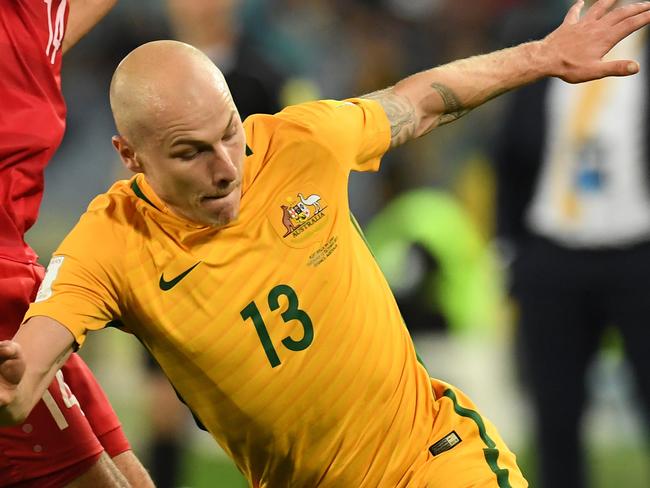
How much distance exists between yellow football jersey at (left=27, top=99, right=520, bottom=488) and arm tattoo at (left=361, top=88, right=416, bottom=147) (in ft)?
0.10

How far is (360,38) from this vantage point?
9.34 meters

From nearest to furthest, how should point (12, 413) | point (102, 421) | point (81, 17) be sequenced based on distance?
point (12, 413), point (102, 421), point (81, 17)

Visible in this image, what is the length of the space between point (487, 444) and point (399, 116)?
0.93 meters

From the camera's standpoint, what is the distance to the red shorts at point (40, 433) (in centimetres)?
392

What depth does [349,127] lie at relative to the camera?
3832 mm

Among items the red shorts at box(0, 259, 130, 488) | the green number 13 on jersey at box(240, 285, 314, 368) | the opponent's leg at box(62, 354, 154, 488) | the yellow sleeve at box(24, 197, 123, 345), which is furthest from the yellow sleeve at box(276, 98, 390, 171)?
the opponent's leg at box(62, 354, 154, 488)

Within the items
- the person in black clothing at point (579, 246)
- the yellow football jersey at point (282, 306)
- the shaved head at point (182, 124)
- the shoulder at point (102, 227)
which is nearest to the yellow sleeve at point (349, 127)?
the yellow football jersey at point (282, 306)

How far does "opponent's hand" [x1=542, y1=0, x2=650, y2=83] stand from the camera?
3.94 metres

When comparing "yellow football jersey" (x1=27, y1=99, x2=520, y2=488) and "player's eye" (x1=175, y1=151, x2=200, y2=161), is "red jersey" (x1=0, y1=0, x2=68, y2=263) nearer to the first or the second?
"yellow football jersey" (x1=27, y1=99, x2=520, y2=488)

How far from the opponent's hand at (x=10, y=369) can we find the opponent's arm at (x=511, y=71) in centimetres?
125

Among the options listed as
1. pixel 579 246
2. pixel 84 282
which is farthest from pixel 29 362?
pixel 579 246

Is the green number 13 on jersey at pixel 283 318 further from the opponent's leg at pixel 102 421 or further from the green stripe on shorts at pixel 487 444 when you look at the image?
the opponent's leg at pixel 102 421

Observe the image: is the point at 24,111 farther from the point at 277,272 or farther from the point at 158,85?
the point at 277,272

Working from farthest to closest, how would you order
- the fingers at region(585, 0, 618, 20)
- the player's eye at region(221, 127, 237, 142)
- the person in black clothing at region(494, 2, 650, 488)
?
the person in black clothing at region(494, 2, 650, 488)
the fingers at region(585, 0, 618, 20)
the player's eye at region(221, 127, 237, 142)
